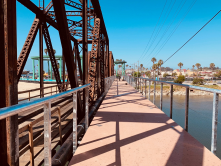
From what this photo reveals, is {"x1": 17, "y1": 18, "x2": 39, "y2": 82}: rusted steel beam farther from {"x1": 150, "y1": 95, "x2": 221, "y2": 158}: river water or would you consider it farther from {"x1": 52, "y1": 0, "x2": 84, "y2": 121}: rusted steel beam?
{"x1": 150, "y1": 95, "x2": 221, "y2": 158}: river water

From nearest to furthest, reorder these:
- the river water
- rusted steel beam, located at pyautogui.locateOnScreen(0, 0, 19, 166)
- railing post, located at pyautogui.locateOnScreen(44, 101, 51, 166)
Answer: railing post, located at pyautogui.locateOnScreen(44, 101, 51, 166), rusted steel beam, located at pyautogui.locateOnScreen(0, 0, 19, 166), the river water

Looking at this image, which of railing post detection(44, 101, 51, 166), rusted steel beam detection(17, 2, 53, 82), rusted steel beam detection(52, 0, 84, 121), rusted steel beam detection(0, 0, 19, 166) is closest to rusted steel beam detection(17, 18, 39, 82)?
rusted steel beam detection(17, 2, 53, 82)

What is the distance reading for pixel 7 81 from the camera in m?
1.78

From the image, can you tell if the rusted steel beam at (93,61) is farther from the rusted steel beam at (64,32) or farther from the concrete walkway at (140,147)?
the concrete walkway at (140,147)

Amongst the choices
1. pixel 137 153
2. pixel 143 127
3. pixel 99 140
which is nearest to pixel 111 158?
pixel 137 153

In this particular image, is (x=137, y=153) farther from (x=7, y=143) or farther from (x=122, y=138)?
(x=7, y=143)

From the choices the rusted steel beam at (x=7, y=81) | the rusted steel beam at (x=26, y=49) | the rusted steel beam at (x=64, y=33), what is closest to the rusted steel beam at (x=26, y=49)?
the rusted steel beam at (x=26, y=49)

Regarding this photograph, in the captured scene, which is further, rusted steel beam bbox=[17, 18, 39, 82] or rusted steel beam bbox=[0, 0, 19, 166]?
rusted steel beam bbox=[17, 18, 39, 82]

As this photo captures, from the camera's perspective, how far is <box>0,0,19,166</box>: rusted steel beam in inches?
68.6

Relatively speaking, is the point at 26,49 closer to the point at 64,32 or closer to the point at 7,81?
the point at 64,32

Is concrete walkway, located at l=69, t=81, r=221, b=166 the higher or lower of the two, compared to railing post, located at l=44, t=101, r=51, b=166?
lower

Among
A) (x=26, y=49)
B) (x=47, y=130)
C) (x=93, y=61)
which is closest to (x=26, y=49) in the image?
(x=26, y=49)

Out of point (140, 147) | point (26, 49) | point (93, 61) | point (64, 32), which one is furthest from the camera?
point (93, 61)

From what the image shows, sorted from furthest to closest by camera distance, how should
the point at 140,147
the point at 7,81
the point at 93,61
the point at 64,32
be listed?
the point at 93,61 → the point at 64,32 → the point at 140,147 → the point at 7,81
